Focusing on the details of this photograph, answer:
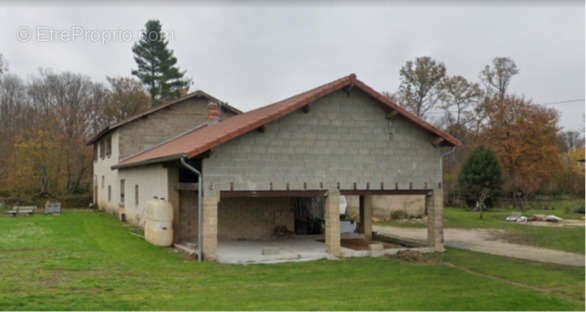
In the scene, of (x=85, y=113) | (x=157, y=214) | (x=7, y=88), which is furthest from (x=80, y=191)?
(x=157, y=214)

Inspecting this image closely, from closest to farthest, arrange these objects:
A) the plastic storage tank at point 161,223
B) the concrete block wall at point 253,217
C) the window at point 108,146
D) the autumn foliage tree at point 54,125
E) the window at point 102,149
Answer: the plastic storage tank at point 161,223 < the concrete block wall at point 253,217 < the window at point 108,146 < the window at point 102,149 < the autumn foliage tree at point 54,125

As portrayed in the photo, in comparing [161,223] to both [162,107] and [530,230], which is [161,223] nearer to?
[162,107]

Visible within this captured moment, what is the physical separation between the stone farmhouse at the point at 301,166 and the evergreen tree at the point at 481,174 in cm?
1950

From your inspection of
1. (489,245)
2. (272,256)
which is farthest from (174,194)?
(489,245)

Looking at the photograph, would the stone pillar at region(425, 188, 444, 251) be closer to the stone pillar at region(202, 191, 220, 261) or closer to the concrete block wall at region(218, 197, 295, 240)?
the concrete block wall at region(218, 197, 295, 240)

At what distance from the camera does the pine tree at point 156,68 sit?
5156 centimetres

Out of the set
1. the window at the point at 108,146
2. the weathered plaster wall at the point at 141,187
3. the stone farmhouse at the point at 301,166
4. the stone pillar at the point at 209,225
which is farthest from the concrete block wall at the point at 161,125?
the stone pillar at the point at 209,225

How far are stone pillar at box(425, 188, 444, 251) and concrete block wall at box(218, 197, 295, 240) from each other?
5.37 m

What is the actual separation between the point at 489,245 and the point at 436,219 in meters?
3.75

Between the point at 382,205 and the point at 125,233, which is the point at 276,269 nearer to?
the point at 125,233

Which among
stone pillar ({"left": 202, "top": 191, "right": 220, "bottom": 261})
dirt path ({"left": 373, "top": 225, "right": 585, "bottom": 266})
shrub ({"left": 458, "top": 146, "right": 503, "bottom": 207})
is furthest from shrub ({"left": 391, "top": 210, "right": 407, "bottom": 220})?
stone pillar ({"left": 202, "top": 191, "right": 220, "bottom": 261})

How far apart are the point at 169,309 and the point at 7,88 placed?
4731 centimetres

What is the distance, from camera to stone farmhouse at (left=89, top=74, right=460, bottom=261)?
45.2ft

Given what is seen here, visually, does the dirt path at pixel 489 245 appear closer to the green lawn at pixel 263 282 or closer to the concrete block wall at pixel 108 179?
the green lawn at pixel 263 282
